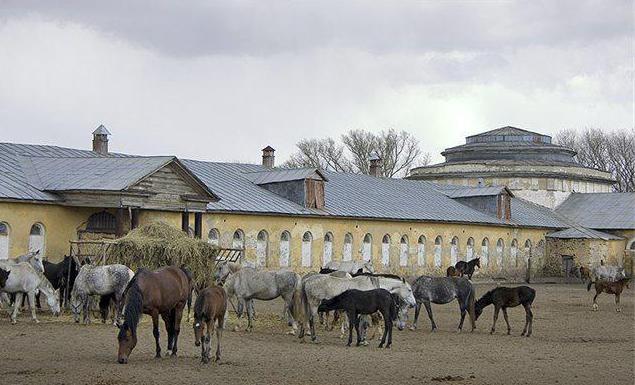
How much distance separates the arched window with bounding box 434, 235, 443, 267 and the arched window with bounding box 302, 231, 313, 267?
9751 millimetres

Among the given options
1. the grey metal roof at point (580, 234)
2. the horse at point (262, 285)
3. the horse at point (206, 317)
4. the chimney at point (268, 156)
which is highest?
the chimney at point (268, 156)

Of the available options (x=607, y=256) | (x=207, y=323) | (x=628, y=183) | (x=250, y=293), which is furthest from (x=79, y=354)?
(x=628, y=183)

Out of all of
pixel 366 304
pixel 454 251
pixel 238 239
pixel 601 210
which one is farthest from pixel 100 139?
pixel 601 210

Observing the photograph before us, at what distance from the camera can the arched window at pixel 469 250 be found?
53.3 meters

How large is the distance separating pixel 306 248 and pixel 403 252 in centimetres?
722

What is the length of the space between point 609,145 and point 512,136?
32634mm

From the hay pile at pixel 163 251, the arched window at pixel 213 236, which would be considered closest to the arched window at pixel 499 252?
the arched window at pixel 213 236

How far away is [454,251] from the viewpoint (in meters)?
52.5

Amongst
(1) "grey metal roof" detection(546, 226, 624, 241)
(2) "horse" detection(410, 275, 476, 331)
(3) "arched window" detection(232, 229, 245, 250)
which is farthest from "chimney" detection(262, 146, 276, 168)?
(2) "horse" detection(410, 275, 476, 331)

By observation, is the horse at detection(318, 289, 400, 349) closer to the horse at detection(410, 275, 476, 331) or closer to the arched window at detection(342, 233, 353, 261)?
the horse at detection(410, 275, 476, 331)

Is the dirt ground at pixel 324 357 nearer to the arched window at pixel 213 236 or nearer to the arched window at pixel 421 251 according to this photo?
the arched window at pixel 213 236

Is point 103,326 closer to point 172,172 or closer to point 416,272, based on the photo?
point 172,172

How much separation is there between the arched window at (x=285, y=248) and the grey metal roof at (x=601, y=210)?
27.5 meters

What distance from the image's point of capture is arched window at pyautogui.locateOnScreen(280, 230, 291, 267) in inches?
1651
